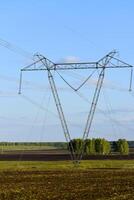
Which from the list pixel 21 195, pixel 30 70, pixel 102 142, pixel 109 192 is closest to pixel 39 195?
pixel 21 195

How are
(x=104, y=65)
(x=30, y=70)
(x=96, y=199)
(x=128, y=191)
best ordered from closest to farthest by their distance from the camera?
(x=96, y=199)
(x=128, y=191)
(x=30, y=70)
(x=104, y=65)

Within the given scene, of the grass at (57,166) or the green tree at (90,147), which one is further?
the green tree at (90,147)

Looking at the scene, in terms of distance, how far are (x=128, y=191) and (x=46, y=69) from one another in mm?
53884

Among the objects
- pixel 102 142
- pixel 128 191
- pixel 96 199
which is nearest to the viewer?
pixel 96 199

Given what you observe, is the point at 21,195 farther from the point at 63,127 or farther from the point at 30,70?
the point at 63,127

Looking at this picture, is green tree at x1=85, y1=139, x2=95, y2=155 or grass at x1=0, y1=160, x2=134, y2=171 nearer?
grass at x1=0, y1=160, x2=134, y2=171

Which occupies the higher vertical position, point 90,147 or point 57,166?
point 90,147

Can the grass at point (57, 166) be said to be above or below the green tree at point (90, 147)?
below

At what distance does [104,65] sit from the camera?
93875 mm

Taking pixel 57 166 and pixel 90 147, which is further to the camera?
pixel 90 147

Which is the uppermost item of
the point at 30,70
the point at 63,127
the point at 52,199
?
the point at 30,70

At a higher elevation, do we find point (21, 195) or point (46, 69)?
point (46, 69)

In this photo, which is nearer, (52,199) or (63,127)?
(52,199)

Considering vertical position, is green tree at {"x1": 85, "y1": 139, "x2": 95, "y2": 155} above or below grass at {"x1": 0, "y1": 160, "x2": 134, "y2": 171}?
above
